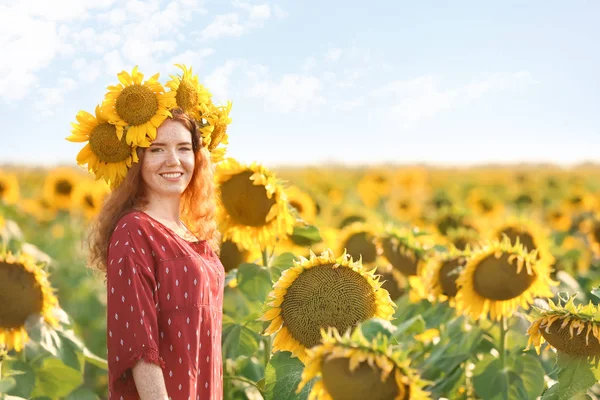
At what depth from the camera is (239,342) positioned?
3.29 metres

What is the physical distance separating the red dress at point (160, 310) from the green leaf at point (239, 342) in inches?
16.6

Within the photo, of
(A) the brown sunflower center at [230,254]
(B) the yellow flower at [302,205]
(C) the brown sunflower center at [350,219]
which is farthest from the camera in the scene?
(C) the brown sunflower center at [350,219]

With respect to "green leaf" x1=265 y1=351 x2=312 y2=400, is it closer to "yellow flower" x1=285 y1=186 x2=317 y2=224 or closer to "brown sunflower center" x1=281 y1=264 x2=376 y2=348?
"brown sunflower center" x1=281 y1=264 x2=376 y2=348

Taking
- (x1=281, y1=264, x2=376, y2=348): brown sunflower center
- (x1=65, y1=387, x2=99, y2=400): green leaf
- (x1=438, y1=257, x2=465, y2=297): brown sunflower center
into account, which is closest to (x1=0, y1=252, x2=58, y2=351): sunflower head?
(x1=65, y1=387, x2=99, y2=400): green leaf

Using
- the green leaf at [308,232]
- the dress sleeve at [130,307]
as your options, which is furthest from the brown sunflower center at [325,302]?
the green leaf at [308,232]

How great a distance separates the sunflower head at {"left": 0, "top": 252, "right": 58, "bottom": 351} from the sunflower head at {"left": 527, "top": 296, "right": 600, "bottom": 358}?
2.07 m

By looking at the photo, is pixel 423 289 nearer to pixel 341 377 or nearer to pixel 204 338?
pixel 204 338

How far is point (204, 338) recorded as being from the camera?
2.79 m

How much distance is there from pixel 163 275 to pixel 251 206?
0.88m

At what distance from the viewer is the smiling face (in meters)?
2.85

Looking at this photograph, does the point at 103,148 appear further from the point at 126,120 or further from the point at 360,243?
the point at 360,243

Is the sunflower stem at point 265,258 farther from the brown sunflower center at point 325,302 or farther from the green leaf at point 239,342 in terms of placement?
the brown sunflower center at point 325,302

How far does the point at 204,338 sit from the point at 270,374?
0.87 feet

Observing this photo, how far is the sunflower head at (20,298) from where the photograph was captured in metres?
3.37
